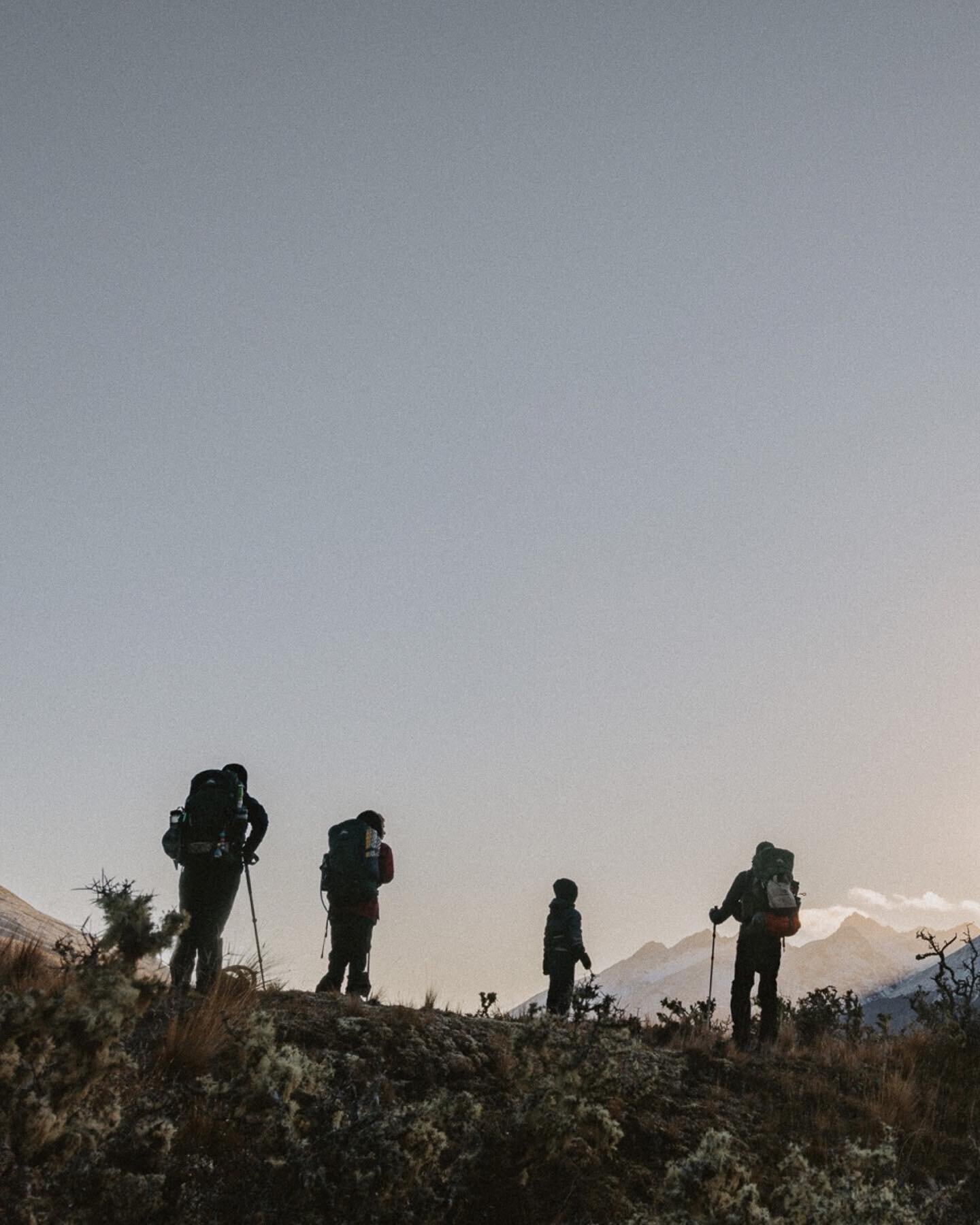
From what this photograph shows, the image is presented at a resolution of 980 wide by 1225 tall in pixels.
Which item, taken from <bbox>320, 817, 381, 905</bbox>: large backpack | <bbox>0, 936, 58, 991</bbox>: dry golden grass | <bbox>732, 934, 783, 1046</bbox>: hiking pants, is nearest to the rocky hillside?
<bbox>320, 817, 381, 905</bbox>: large backpack

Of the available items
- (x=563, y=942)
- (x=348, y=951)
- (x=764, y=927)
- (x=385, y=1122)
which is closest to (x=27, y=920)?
(x=348, y=951)

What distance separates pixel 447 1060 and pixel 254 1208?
6.82 ft

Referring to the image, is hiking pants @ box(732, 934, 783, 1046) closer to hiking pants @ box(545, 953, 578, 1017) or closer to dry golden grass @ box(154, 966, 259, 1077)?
hiking pants @ box(545, 953, 578, 1017)

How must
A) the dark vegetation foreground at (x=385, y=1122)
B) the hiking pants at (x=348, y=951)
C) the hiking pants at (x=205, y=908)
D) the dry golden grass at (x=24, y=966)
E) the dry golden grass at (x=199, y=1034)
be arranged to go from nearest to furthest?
1. the dark vegetation foreground at (x=385, y=1122)
2. the dry golden grass at (x=199, y=1034)
3. the dry golden grass at (x=24, y=966)
4. the hiking pants at (x=205, y=908)
5. the hiking pants at (x=348, y=951)

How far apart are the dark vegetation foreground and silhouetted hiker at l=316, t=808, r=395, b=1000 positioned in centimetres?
237

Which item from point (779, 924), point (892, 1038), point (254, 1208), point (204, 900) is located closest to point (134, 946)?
point (254, 1208)

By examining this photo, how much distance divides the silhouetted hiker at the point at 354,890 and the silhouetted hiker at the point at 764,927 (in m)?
3.71

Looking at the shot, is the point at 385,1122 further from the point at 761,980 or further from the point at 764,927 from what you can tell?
Answer: the point at 761,980

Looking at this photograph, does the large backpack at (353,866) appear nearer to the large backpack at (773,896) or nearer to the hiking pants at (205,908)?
the hiking pants at (205,908)

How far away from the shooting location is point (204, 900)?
689 cm

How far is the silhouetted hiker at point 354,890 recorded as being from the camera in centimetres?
881

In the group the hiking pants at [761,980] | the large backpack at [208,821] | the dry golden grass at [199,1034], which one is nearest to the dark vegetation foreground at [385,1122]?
the dry golden grass at [199,1034]

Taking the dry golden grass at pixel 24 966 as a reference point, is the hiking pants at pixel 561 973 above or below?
above

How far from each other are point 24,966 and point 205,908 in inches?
66.2
